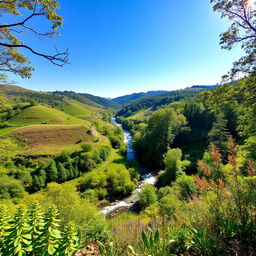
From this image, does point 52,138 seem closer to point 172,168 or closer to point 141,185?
point 141,185

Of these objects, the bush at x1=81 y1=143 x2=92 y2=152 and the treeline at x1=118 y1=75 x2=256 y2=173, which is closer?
the treeline at x1=118 y1=75 x2=256 y2=173

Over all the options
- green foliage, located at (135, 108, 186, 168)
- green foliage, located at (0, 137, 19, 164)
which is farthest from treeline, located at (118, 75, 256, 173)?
green foliage, located at (0, 137, 19, 164)

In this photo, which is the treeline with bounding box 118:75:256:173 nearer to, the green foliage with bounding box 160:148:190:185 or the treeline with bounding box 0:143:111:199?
the green foliage with bounding box 160:148:190:185

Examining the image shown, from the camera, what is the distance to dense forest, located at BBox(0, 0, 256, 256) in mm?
2662

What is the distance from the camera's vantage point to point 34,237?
2461 millimetres

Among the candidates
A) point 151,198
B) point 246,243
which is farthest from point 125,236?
point 151,198

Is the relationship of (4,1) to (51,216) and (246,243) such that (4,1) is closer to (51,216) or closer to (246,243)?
(51,216)

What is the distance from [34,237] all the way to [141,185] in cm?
3076

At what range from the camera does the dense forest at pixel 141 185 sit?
8.73ft

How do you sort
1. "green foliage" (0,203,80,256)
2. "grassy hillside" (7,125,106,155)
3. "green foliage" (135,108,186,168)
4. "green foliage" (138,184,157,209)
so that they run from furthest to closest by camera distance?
1. "grassy hillside" (7,125,106,155)
2. "green foliage" (135,108,186,168)
3. "green foliage" (138,184,157,209)
4. "green foliage" (0,203,80,256)

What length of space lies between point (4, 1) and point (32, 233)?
→ 742cm

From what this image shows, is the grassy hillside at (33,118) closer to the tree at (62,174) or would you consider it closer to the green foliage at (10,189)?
the tree at (62,174)

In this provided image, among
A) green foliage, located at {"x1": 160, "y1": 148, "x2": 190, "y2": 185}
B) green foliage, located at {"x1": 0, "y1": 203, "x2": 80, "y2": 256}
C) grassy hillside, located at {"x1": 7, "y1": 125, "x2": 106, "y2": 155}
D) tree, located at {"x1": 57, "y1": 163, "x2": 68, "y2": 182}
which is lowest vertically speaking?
tree, located at {"x1": 57, "y1": 163, "x2": 68, "y2": 182}

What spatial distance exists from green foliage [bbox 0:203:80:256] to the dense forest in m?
0.02
